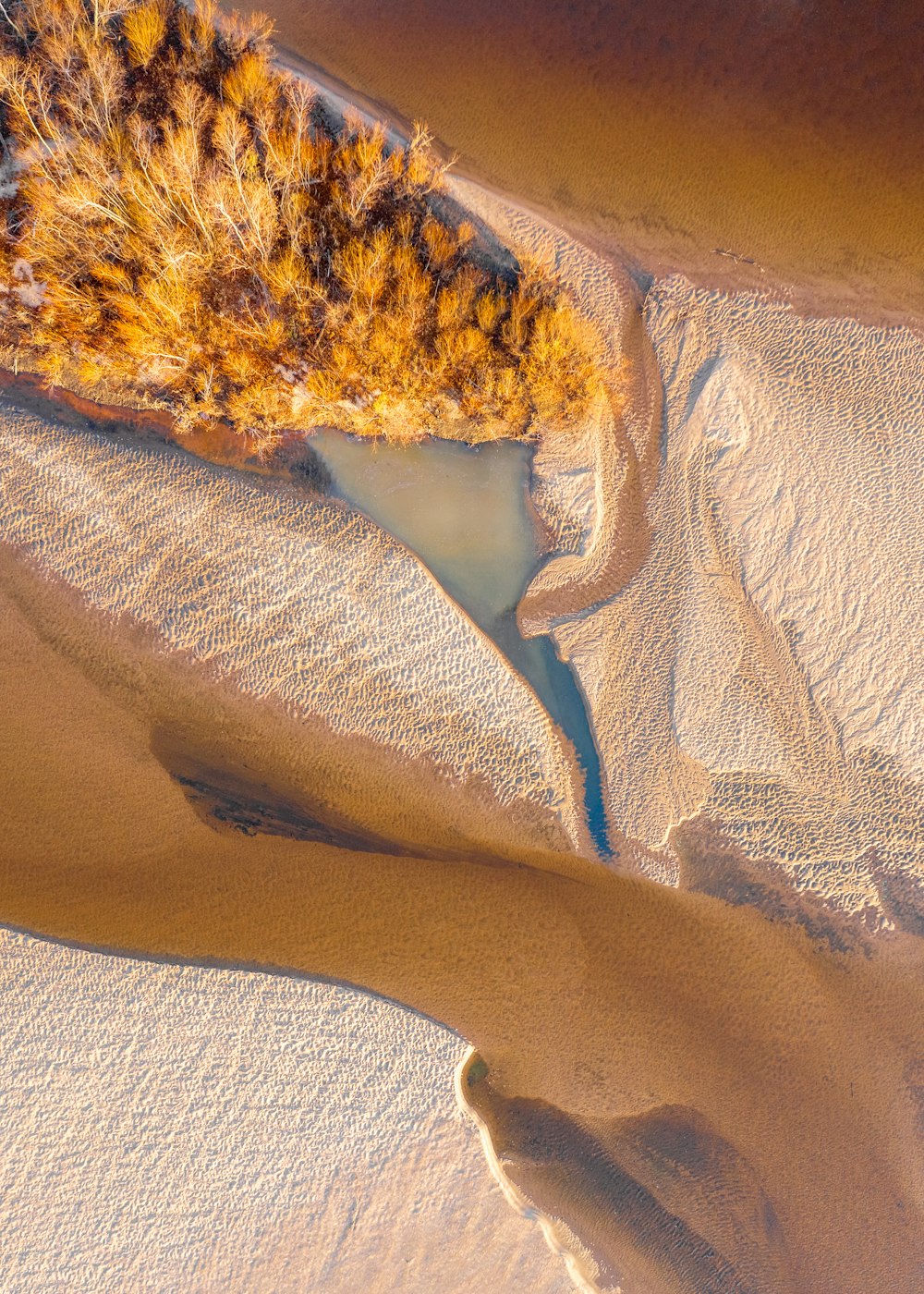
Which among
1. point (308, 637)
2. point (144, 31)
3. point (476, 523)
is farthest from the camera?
point (476, 523)

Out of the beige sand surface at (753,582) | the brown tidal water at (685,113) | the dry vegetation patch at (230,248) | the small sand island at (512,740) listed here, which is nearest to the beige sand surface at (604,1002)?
the small sand island at (512,740)

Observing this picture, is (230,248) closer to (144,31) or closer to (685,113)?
(144,31)

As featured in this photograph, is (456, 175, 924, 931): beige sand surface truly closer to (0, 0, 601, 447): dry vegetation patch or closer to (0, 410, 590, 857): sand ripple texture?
(0, 0, 601, 447): dry vegetation patch

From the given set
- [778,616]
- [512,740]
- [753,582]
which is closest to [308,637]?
[512,740]

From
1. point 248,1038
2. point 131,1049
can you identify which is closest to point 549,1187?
point 248,1038

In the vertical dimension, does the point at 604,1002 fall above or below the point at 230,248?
below

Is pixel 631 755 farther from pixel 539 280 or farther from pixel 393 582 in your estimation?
pixel 539 280
